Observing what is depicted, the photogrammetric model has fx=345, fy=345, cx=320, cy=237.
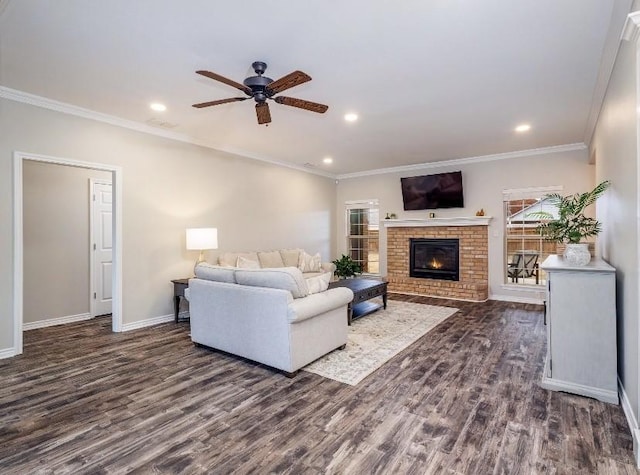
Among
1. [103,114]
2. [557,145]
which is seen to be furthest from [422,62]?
[557,145]

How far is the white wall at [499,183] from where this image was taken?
5746mm

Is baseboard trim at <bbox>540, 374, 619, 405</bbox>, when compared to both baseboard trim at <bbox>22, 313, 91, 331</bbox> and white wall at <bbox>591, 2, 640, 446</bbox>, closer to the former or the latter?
white wall at <bbox>591, 2, 640, 446</bbox>

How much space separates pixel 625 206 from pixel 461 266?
4.36 metres

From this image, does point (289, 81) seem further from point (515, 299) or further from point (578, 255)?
point (515, 299)

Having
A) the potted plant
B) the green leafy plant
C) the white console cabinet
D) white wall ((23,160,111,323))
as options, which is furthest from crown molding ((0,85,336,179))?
the white console cabinet

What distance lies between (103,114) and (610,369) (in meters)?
5.64

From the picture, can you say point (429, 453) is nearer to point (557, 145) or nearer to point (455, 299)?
point (455, 299)

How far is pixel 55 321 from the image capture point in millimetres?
4895

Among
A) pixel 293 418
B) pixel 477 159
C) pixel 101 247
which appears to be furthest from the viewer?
pixel 477 159

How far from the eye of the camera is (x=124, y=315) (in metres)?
4.48

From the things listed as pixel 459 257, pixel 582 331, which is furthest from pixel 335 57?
pixel 459 257

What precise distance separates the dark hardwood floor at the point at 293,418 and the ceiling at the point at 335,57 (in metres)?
2.72

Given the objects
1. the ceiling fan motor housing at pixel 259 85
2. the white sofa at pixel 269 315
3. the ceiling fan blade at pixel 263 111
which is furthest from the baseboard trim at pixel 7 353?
the ceiling fan motor housing at pixel 259 85

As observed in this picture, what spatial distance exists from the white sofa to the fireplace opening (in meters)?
3.93
